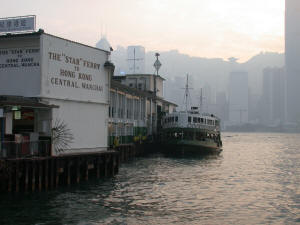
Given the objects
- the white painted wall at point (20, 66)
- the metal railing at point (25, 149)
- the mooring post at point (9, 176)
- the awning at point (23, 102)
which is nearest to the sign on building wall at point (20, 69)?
the white painted wall at point (20, 66)

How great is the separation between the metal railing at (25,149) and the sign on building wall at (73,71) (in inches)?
133

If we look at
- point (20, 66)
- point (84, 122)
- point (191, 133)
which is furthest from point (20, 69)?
point (191, 133)

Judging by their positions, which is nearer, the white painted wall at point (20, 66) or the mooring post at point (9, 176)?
the mooring post at point (9, 176)

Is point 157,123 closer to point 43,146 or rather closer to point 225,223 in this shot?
point 43,146

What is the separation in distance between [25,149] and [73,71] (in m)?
7.43

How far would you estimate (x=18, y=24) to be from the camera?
27.9m

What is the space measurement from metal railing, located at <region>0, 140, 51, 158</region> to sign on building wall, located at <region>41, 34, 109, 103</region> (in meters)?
3.37

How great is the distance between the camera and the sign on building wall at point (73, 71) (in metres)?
26.8

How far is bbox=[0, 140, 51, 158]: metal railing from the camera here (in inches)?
910

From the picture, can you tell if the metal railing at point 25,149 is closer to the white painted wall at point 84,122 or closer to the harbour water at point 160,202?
the white painted wall at point 84,122

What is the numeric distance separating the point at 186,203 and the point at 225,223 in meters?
4.57

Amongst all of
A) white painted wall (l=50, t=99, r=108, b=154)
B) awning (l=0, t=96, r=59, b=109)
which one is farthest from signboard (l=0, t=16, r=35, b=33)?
white painted wall (l=50, t=99, r=108, b=154)

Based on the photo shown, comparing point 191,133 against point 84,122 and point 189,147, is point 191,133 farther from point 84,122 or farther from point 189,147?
point 84,122

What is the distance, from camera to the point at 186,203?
24.1m
